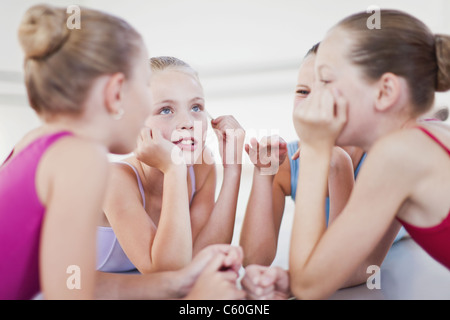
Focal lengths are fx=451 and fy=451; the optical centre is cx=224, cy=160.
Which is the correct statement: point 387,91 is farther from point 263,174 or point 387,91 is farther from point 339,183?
point 263,174

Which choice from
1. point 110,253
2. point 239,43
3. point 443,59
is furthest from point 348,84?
point 239,43

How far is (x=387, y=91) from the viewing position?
0.76 meters

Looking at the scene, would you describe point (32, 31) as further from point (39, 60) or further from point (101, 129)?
point (101, 129)

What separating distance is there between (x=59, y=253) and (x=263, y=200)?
24.0 inches

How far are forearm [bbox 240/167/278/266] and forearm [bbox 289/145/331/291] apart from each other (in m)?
0.28

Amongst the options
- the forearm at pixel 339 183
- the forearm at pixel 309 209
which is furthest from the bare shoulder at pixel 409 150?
the forearm at pixel 339 183

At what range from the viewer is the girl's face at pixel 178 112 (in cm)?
106

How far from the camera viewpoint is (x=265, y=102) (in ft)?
9.07

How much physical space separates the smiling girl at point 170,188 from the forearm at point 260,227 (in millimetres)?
45

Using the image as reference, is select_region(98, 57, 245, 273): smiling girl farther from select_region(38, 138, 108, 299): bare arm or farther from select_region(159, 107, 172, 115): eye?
select_region(38, 138, 108, 299): bare arm

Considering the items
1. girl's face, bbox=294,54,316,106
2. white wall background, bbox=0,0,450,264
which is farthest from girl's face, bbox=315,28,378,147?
white wall background, bbox=0,0,450,264

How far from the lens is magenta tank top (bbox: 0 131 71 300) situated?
0.60m

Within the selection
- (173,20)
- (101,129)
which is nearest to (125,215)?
(101,129)

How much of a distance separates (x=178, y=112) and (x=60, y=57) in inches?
18.1
